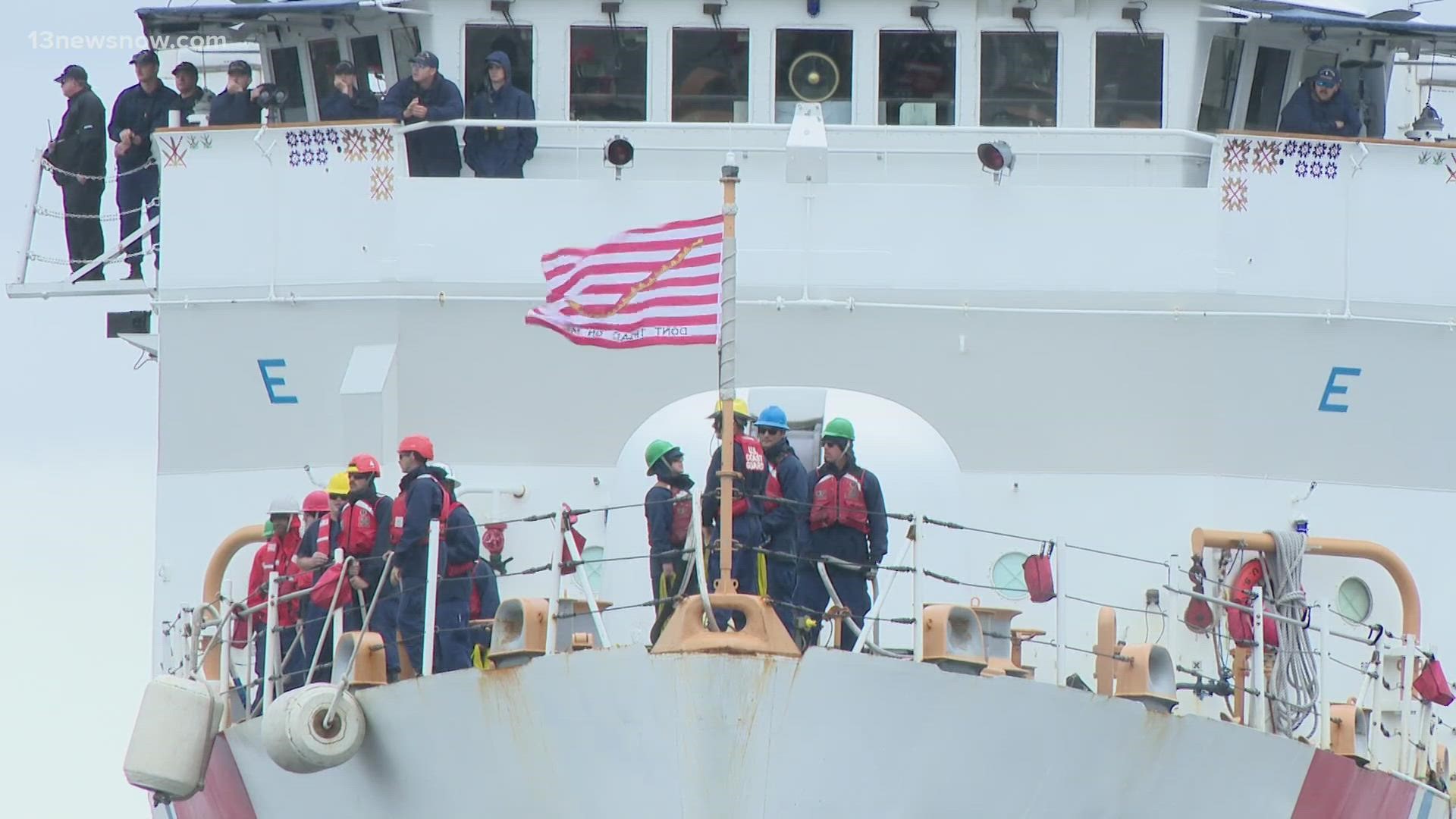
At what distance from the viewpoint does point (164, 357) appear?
695 inches

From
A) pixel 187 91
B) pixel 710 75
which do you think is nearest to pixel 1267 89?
pixel 710 75

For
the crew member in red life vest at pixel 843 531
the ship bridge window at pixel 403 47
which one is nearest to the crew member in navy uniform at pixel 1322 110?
the crew member in red life vest at pixel 843 531

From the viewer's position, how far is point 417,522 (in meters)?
13.9

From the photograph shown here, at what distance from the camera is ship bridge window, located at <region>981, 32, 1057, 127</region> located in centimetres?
1811

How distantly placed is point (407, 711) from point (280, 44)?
7376mm

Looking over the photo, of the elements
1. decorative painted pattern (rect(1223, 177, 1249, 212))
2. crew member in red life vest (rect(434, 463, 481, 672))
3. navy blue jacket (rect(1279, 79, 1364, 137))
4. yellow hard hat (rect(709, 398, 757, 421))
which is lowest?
crew member in red life vest (rect(434, 463, 481, 672))

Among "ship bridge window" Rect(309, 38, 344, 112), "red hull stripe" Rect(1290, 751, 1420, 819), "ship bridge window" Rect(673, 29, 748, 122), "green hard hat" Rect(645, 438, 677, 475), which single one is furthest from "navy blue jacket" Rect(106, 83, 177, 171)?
"red hull stripe" Rect(1290, 751, 1420, 819)

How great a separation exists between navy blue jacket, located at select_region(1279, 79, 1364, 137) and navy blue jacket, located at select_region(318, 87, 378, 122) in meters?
6.25

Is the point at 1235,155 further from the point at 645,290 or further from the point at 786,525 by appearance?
the point at 645,290

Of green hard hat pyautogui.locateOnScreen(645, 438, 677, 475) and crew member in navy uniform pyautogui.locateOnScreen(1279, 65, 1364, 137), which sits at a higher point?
crew member in navy uniform pyautogui.locateOnScreen(1279, 65, 1364, 137)

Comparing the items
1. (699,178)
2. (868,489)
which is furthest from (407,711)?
(699,178)

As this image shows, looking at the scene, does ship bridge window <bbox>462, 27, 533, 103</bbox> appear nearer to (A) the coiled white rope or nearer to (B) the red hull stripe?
(A) the coiled white rope

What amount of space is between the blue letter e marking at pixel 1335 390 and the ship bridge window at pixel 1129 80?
2146 millimetres

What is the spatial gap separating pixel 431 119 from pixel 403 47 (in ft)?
4.21
